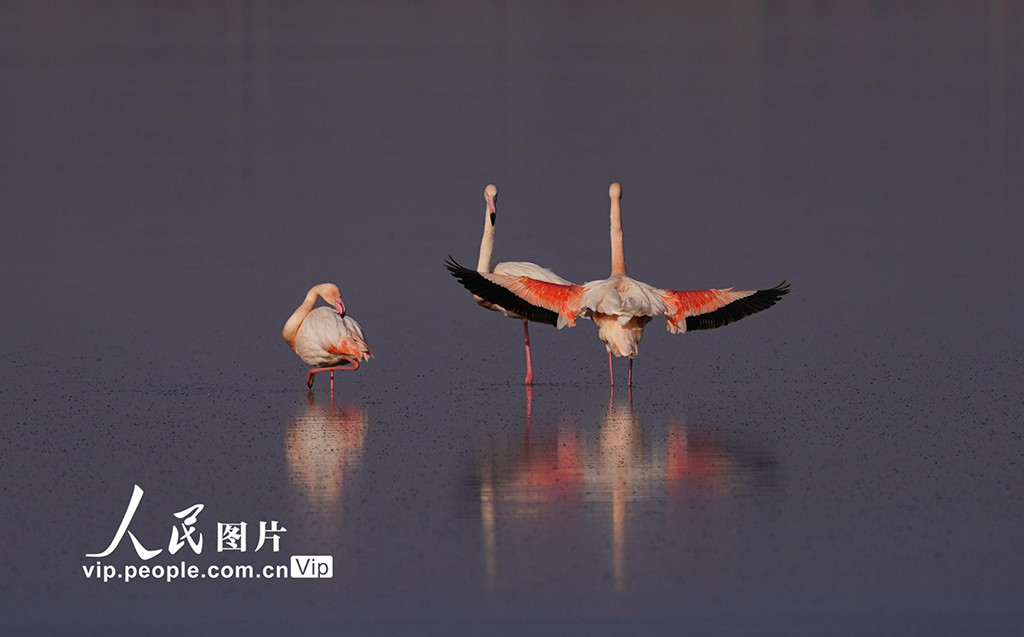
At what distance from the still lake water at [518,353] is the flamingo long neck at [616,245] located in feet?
2.14

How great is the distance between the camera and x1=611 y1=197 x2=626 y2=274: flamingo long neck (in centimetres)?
1135

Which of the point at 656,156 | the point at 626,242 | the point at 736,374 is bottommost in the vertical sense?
the point at 736,374

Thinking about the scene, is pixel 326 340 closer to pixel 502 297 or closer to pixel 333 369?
pixel 333 369

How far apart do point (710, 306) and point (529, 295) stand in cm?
118

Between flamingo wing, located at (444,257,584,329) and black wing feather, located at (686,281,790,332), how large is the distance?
2.51 ft

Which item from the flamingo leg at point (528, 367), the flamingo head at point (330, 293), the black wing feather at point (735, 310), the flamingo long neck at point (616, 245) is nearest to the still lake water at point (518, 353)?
the flamingo leg at point (528, 367)

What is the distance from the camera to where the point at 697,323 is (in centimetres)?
1051

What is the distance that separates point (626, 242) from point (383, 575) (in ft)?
26.5

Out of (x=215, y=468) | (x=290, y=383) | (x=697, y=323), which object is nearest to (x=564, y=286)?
(x=697, y=323)

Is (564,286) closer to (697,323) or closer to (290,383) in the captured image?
(697,323)

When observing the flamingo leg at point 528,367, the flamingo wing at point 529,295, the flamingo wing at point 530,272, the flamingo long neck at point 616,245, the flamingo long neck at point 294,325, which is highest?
the flamingo long neck at point 616,245

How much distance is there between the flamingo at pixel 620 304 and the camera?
10305 millimetres

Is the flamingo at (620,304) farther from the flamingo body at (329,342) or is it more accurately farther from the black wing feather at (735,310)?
the flamingo body at (329,342)

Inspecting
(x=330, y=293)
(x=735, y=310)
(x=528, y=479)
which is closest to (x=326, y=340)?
(x=330, y=293)
